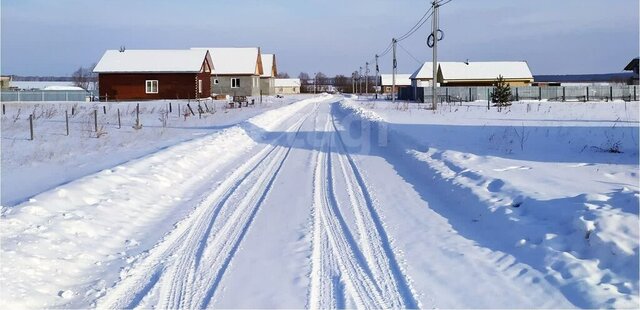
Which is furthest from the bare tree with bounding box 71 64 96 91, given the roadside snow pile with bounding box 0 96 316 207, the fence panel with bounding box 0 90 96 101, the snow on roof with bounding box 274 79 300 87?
the roadside snow pile with bounding box 0 96 316 207

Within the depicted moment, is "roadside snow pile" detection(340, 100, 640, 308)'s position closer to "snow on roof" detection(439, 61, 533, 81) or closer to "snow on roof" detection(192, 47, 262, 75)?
"snow on roof" detection(192, 47, 262, 75)

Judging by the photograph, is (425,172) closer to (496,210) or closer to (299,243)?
(496,210)

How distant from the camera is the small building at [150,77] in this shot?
2432 inches

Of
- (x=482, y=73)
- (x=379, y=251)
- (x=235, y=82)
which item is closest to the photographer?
(x=379, y=251)

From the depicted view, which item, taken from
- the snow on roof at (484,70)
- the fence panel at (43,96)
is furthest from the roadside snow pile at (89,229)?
the snow on roof at (484,70)

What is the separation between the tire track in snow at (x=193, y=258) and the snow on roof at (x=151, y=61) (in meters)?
53.1

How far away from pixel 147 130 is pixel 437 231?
68.5 ft

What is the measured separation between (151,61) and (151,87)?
2.78 meters

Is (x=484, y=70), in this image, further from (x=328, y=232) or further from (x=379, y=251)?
(x=379, y=251)

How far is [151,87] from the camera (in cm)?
6259

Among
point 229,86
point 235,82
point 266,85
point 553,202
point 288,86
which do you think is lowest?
point 553,202

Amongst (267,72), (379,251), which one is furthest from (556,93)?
(379,251)

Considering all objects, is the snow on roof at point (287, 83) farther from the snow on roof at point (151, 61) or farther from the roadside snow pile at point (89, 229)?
the roadside snow pile at point (89, 229)

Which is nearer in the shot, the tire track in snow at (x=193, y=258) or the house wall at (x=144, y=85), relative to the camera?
the tire track in snow at (x=193, y=258)
